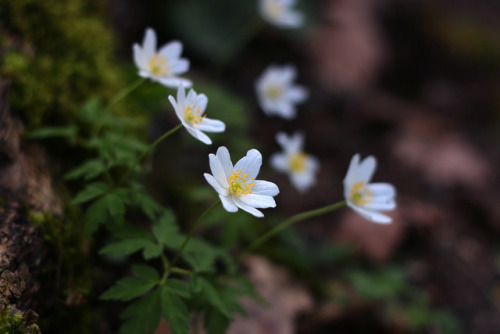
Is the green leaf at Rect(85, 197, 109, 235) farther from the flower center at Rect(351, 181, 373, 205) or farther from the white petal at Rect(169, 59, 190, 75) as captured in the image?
the flower center at Rect(351, 181, 373, 205)

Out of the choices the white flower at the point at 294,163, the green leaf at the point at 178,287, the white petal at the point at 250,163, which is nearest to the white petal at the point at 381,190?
the white flower at the point at 294,163

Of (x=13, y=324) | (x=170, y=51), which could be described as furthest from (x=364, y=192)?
(x=13, y=324)

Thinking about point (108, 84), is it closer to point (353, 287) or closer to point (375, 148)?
point (353, 287)

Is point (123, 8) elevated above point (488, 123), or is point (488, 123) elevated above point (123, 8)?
point (123, 8)

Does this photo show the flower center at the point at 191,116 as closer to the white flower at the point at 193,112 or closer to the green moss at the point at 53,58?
the white flower at the point at 193,112

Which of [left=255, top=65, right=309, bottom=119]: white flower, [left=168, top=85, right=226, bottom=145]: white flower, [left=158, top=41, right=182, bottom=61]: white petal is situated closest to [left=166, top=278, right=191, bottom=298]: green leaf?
[left=168, top=85, right=226, bottom=145]: white flower

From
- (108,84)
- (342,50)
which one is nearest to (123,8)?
(108,84)
